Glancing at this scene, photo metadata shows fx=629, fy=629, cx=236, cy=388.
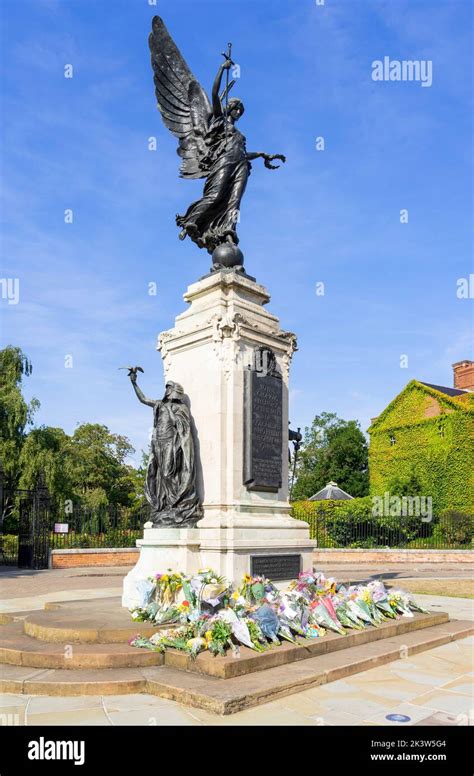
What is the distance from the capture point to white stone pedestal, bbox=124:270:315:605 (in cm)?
841

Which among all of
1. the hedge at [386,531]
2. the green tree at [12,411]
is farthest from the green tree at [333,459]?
the green tree at [12,411]

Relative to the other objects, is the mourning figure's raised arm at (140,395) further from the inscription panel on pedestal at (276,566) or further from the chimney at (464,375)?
the chimney at (464,375)

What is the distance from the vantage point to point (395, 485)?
108 ft

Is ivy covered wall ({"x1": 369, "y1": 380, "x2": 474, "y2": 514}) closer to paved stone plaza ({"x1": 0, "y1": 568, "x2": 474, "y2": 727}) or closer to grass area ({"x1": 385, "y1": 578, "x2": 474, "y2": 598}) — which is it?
grass area ({"x1": 385, "y1": 578, "x2": 474, "y2": 598})

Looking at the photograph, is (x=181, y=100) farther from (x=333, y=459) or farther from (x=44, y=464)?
(x=333, y=459)

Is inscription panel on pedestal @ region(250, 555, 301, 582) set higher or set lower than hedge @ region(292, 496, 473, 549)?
higher

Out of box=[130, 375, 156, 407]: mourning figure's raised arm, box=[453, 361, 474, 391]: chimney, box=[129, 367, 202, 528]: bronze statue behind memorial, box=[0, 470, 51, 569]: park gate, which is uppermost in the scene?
box=[453, 361, 474, 391]: chimney

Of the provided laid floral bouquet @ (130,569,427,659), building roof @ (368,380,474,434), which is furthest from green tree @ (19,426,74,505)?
laid floral bouquet @ (130,569,427,659)

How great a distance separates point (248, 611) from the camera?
21.8ft

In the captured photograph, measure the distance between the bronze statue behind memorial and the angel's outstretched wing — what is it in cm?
419

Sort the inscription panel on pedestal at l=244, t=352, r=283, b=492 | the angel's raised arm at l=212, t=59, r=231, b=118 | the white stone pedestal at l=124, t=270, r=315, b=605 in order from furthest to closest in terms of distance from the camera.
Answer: the angel's raised arm at l=212, t=59, r=231, b=118
the inscription panel on pedestal at l=244, t=352, r=283, b=492
the white stone pedestal at l=124, t=270, r=315, b=605
